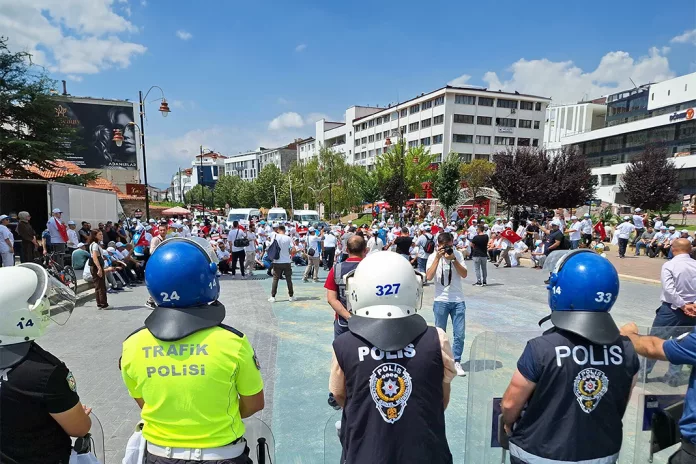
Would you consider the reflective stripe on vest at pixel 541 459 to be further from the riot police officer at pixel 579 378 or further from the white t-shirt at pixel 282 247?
the white t-shirt at pixel 282 247

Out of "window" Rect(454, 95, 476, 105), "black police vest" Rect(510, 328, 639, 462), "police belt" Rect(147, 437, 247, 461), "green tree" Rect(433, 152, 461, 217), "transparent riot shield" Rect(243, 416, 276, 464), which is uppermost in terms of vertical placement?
"window" Rect(454, 95, 476, 105)

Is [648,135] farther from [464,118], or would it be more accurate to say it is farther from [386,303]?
[386,303]

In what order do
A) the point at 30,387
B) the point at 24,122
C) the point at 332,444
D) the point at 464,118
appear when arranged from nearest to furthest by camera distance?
the point at 30,387, the point at 332,444, the point at 24,122, the point at 464,118

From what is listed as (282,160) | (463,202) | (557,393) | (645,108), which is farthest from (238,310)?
(282,160)

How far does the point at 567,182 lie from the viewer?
28.6 metres

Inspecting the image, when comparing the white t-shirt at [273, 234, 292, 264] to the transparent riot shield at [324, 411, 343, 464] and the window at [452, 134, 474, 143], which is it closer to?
the transparent riot shield at [324, 411, 343, 464]

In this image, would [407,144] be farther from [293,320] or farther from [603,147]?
[293,320]

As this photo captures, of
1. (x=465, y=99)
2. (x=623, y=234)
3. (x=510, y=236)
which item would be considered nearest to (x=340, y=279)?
(x=510, y=236)

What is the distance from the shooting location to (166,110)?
1730 centimetres

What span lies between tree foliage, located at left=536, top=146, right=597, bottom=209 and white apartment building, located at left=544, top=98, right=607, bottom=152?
115 ft

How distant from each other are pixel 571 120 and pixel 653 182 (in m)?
41.4

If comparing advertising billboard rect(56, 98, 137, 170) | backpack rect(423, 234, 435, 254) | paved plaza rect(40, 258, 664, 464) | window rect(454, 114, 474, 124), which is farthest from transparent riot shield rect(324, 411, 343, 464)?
window rect(454, 114, 474, 124)

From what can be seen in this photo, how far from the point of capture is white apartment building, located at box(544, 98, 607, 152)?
2496 inches

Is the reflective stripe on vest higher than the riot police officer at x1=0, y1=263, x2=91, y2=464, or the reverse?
the riot police officer at x1=0, y1=263, x2=91, y2=464
